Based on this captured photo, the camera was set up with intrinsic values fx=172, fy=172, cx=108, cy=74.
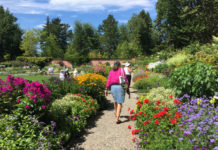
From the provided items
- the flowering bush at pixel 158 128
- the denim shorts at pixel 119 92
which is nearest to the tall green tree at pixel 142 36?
the denim shorts at pixel 119 92

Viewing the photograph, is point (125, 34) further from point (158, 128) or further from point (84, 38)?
point (158, 128)

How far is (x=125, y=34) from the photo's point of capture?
49.9 metres

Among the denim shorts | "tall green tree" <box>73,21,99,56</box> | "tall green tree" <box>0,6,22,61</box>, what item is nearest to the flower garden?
the denim shorts

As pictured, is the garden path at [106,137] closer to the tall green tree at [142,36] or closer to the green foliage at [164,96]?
the green foliage at [164,96]

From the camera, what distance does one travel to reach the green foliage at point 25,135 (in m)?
2.92

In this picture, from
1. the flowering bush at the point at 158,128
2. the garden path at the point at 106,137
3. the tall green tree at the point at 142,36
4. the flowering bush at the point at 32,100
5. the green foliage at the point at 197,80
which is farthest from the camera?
the tall green tree at the point at 142,36

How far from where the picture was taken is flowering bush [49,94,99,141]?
4324 millimetres

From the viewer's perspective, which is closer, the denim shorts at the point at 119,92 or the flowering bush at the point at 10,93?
the flowering bush at the point at 10,93

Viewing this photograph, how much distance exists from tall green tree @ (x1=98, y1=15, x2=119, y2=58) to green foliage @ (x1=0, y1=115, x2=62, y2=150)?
4565 cm

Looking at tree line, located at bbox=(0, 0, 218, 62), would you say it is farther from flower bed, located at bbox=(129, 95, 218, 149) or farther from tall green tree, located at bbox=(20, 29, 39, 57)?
flower bed, located at bbox=(129, 95, 218, 149)

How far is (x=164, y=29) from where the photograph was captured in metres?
29.9

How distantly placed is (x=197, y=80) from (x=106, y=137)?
9.06ft

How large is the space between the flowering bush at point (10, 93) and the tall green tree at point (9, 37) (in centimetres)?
4480

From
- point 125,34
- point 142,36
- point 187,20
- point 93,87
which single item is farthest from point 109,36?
point 93,87
